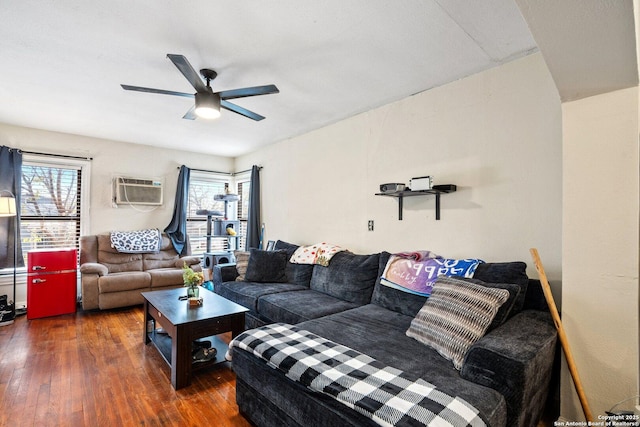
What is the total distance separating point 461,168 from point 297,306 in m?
1.82

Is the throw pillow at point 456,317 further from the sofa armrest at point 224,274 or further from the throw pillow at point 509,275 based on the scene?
the sofa armrest at point 224,274

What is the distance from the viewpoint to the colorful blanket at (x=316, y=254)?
328 cm

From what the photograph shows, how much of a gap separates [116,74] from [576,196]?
11.1ft

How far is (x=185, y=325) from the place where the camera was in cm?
219

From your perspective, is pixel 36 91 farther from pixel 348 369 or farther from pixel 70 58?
pixel 348 369

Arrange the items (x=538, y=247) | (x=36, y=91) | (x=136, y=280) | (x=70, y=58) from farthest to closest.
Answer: (x=136, y=280)
(x=36, y=91)
(x=70, y=58)
(x=538, y=247)

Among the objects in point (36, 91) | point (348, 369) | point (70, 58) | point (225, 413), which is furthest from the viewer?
point (36, 91)

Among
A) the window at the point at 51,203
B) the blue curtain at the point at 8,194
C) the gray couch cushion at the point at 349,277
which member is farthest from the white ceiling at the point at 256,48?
the gray couch cushion at the point at 349,277

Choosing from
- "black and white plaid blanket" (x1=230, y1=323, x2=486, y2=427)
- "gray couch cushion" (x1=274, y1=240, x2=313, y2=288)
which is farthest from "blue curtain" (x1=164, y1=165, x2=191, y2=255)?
"black and white plaid blanket" (x1=230, y1=323, x2=486, y2=427)

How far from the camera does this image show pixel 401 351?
68.0 inches

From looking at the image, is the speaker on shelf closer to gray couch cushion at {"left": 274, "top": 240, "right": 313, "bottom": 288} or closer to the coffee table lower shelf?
gray couch cushion at {"left": 274, "top": 240, "right": 313, "bottom": 288}

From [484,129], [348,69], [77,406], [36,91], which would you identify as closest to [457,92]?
[484,129]

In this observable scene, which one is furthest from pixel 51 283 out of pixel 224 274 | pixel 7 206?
pixel 224 274

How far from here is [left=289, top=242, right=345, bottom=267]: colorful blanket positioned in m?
3.28
